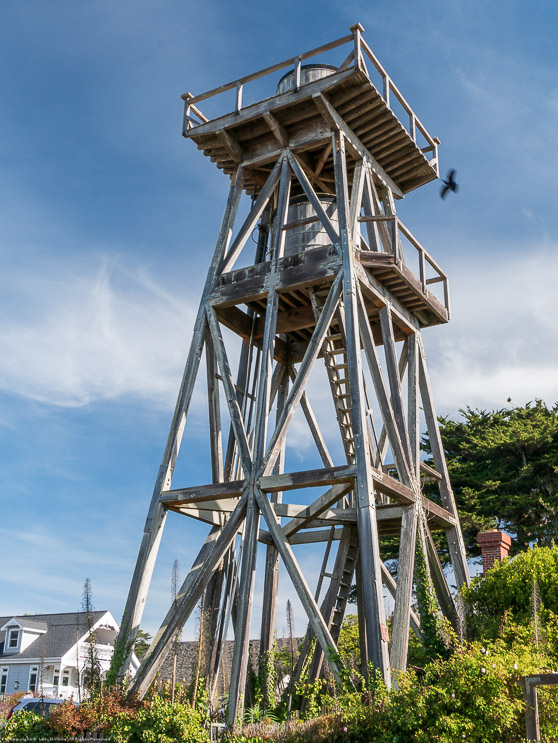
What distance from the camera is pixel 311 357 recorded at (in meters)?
13.8

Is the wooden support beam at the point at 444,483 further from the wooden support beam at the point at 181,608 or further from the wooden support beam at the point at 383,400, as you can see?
the wooden support beam at the point at 181,608

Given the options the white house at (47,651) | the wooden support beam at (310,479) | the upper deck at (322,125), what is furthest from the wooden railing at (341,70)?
the white house at (47,651)

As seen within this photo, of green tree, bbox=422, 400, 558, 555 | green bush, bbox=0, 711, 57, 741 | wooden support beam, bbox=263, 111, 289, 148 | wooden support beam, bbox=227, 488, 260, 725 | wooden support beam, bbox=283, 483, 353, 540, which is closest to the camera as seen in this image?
wooden support beam, bbox=227, 488, 260, 725

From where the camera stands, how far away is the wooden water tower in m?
13.1

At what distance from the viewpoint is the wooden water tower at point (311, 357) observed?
43.0 feet

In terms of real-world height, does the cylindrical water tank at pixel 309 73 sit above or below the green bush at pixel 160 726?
above

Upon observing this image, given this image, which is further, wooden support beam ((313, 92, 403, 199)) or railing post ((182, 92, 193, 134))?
railing post ((182, 92, 193, 134))

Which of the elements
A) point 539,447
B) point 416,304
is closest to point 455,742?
point 416,304

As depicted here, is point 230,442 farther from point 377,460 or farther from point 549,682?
point 549,682

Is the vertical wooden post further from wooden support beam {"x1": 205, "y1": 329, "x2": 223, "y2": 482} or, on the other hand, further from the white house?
the white house

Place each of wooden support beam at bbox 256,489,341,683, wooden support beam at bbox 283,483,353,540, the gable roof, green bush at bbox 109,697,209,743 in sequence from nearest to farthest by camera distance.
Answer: green bush at bbox 109,697,209,743 → wooden support beam at bbox 256,489,341,683 → wooden support beam at bbox 283,483,353,540 → the gable roof

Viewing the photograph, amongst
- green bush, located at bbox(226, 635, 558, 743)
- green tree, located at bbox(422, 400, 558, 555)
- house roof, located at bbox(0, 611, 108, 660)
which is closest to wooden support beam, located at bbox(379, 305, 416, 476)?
green bush, located at bbox(226, 635, 558, 743)

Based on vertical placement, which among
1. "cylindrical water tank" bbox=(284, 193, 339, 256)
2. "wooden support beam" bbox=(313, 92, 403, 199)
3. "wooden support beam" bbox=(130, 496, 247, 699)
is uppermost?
"wooden support beam" bbox=(313, 92, 403, 199)

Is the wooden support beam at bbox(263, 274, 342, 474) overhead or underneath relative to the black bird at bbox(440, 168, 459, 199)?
underneath
